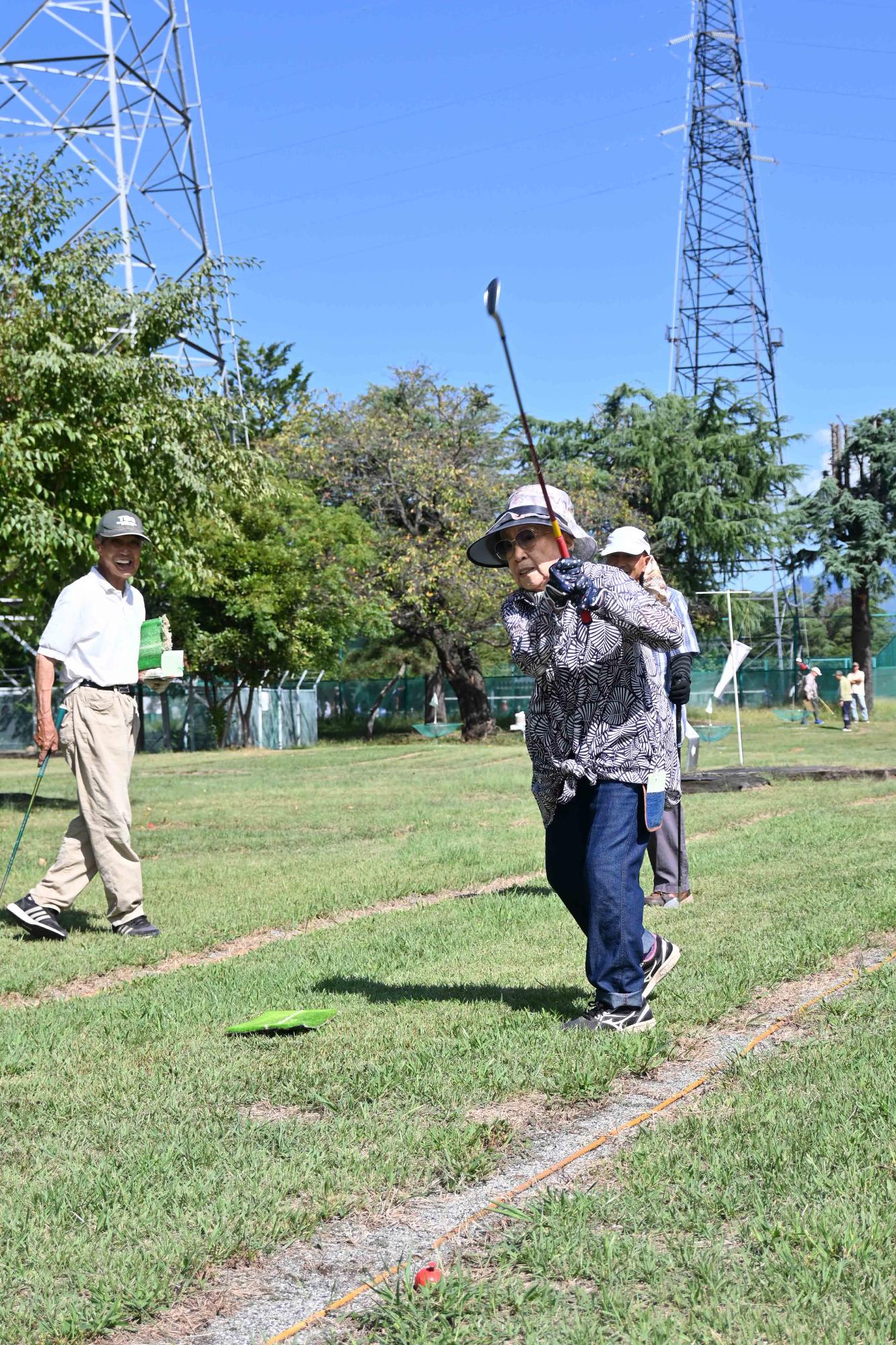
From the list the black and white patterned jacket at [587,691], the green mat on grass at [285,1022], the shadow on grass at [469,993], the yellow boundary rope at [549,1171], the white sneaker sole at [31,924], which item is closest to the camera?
the yellow boundary rope at [549,1171]

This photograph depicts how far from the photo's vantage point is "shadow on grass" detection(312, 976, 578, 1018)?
16.6ft

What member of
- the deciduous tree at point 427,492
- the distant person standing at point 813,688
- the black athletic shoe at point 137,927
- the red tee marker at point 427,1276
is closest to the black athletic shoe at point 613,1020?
the red tee marker at point 427,1276

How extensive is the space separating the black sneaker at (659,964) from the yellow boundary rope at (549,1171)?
0.45 metres

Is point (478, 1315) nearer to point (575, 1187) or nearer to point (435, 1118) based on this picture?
point (575, 1187)

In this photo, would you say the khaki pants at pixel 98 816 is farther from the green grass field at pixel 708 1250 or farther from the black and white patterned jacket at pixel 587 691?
the green grass field at pixel 708 1250

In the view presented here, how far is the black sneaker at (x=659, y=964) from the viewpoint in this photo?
16.1 feet

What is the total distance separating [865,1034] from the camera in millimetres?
4410

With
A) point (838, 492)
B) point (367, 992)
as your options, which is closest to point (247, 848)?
point (367, 992)

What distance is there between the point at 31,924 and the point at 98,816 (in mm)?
644

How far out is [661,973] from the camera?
499 centimetres

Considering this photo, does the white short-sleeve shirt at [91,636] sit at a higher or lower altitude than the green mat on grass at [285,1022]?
higher

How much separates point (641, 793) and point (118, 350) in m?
12.4

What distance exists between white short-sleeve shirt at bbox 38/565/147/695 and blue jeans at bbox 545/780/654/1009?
351 cm

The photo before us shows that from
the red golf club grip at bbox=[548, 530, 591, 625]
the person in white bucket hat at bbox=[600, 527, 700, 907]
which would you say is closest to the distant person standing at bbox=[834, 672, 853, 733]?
the person in white bucket hat at bbox=[600, 527, 700, 907]
